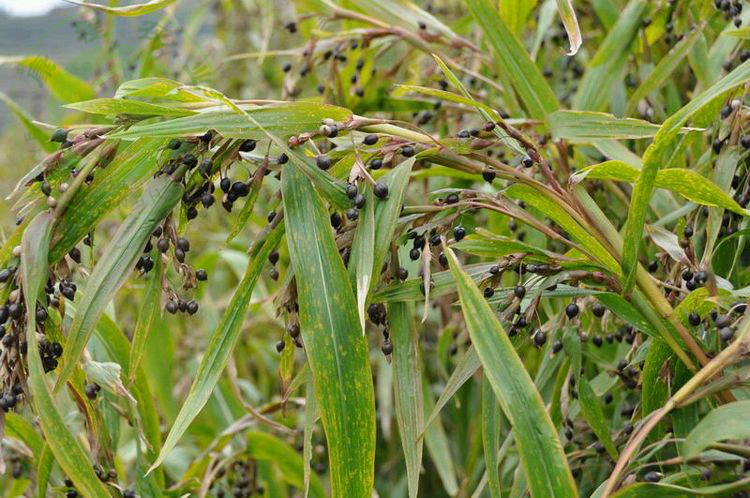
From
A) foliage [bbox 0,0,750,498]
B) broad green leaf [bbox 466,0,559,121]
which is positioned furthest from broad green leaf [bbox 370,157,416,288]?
broad green leaf [bbox 466,0,559,121]

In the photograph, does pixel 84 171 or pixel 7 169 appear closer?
pixel 84 171

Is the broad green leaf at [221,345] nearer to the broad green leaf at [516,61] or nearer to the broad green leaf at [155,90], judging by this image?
the broad green leaf at [155,90]

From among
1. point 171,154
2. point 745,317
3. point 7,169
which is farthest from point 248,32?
point 745,317

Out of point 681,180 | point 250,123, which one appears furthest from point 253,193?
point 681,180

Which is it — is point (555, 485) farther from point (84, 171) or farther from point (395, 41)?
point (395, 41)

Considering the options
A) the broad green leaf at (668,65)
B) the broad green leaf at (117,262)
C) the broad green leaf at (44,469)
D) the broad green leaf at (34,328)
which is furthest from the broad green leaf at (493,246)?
the broad green leaf at (44,469)

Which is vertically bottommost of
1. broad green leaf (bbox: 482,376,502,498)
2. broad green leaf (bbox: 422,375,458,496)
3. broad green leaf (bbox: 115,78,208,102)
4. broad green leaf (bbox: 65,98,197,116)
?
broad green leaf (bbox: 422,375,458,496)

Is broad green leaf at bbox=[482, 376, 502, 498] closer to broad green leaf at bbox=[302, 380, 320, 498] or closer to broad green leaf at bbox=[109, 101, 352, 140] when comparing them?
broad green leaf at bbox=[302, 380, 320, 498]
